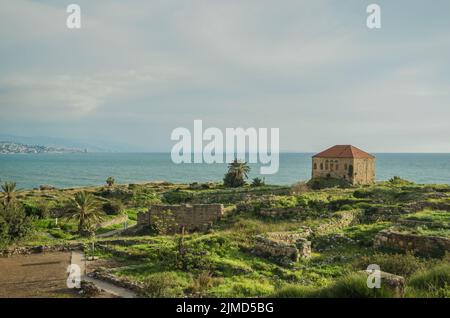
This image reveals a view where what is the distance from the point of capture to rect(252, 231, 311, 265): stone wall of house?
16.0m

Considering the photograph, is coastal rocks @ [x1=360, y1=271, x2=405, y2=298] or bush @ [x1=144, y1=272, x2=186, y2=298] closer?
coastal rocks @ [x1=360, y1=271, x2=405, y2=298]

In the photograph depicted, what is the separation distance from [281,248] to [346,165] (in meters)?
43.8

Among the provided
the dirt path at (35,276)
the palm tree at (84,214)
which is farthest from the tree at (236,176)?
the dirt path at (35,276)

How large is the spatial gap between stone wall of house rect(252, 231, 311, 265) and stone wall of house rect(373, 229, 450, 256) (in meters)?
3.39

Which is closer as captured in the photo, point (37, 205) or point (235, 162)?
point (37, 205)

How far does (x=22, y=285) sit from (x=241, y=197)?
30.0 metres

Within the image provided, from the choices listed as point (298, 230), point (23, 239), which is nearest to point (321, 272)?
point (298, 230)

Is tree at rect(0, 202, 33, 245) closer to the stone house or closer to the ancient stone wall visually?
the ancient stone wall

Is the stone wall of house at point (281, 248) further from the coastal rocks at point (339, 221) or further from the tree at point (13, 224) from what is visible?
the tree at point (13, 224)

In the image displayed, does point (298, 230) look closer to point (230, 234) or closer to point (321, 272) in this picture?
point (230, 234)

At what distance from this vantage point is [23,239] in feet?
68.4

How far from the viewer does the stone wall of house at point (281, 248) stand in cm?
1599

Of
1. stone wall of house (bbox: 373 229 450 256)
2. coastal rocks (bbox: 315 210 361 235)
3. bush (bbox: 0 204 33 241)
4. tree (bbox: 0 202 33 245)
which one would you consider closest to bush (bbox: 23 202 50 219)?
tree (bbox: 0 202 33 245)
